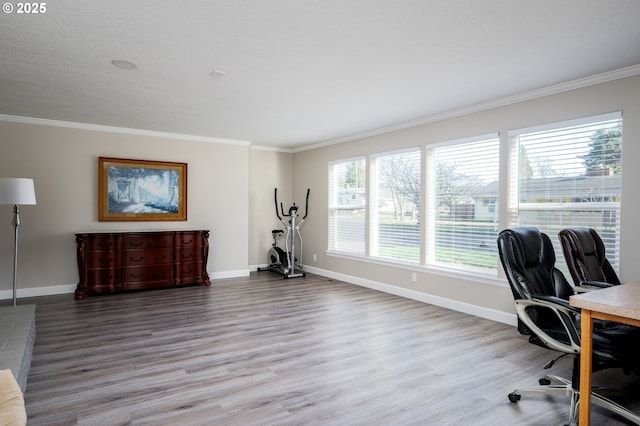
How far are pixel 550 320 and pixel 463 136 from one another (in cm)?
282

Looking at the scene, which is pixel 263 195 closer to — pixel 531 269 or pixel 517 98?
pixel 517 98

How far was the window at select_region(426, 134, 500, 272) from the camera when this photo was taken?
14.7ft

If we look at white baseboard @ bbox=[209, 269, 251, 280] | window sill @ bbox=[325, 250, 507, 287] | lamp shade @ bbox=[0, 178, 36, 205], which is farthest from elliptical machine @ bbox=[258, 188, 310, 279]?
lamp shade @ bbox=[0, 178, 36, 205]

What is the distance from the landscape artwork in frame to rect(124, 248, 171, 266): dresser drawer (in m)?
0.62

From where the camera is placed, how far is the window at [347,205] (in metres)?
6.44

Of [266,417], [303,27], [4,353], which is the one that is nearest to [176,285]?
[4,353]

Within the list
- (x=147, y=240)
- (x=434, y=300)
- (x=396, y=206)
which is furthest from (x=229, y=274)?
(x=434, y=300)

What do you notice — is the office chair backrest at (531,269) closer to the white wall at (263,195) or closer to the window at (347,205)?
the window at (347,205)

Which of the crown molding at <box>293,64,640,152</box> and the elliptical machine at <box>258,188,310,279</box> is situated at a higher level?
the crown molding at <box>293,64,640,152</box>

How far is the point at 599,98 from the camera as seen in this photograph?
3549 mm

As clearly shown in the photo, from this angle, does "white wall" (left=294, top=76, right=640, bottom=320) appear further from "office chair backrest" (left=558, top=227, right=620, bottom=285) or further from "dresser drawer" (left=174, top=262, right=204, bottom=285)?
"dresser drawer" (left=174, top=262, right=204, bottom=285)

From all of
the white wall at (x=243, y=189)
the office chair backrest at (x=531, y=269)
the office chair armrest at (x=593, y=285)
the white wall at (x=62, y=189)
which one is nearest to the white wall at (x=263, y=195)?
the white wall at (x=243, y=189)

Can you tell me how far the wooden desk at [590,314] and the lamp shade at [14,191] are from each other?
17.0ft

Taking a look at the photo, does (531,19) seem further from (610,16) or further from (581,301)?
(581,301)
